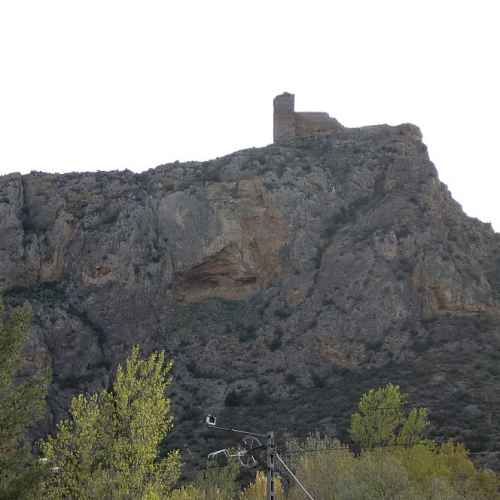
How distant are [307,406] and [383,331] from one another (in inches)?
325

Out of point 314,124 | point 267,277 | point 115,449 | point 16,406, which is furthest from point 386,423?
point 314,124

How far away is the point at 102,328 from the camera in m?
63.0

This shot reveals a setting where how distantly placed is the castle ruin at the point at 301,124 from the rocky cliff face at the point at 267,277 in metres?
1.18

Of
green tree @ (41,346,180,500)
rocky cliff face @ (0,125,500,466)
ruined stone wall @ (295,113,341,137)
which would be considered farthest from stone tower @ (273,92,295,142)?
green tree @ (41,346,180,500)

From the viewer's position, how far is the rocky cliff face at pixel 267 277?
53188mm

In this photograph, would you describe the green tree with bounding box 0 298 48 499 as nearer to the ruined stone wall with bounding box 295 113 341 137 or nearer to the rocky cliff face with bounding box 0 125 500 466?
the rocky cliff face with bounding box 0 125 500 466

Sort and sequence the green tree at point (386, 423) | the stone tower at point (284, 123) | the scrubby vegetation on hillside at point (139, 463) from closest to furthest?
1. the scrubby vegetation on hillside at point (139, 463)
2. the green tree at point (386, 423)
3. the stone tower at point (284, 123)

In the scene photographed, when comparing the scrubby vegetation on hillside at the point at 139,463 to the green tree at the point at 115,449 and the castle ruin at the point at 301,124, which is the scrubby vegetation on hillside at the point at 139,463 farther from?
the castle ruin at the point at 301,124

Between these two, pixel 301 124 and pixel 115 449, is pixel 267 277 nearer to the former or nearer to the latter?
pixel 301 124

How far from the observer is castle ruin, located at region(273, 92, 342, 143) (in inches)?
2879

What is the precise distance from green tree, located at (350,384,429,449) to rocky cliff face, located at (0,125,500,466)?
4.82 m

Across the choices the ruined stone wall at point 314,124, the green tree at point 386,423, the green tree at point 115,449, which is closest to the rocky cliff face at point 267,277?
the ruined stone wall at point 314,124

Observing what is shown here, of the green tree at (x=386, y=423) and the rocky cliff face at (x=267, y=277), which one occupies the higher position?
the rocky cliff face at (x=267, y=277)

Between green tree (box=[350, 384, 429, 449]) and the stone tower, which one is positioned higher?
the stone tower
